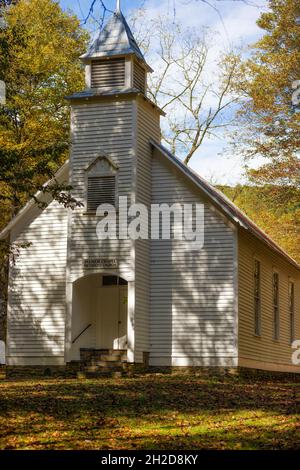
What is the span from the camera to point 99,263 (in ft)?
80.2

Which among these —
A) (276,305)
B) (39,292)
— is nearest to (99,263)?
(39,292)

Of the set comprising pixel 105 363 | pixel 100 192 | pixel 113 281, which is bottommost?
pixel 105 363

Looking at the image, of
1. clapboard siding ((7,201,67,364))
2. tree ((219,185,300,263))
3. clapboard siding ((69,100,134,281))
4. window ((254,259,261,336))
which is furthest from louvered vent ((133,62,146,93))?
tree ((219,185,300,263))

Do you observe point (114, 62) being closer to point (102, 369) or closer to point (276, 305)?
point (102, 369)

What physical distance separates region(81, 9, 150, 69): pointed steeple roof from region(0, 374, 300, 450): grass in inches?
433

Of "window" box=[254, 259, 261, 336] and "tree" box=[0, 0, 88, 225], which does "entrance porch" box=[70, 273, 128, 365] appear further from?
"tree" box=[0, 0, 88, 225]

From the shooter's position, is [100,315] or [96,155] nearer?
[96,155]

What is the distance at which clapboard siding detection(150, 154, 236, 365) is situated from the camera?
24.4 meters

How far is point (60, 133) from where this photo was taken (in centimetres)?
3450

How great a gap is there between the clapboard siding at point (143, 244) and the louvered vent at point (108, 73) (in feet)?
3.61

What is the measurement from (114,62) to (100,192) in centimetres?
433

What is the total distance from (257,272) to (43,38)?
1466cm

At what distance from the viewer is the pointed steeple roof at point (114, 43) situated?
25.8m

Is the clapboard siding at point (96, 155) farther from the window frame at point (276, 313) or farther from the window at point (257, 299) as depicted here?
the window frame at point (276, 313)
